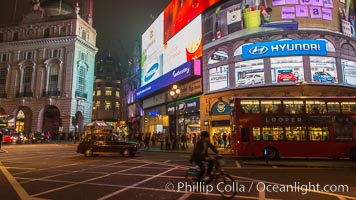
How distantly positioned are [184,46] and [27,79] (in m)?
41.0

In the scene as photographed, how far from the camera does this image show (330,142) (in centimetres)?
1692

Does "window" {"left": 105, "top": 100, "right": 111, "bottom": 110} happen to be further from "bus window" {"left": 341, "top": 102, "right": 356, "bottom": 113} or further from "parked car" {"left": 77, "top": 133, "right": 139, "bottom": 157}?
"bus window" {"left": 341, "top": 102, "right": 356, "bottom": 113}

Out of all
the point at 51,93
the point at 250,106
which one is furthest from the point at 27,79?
the point at 250,106

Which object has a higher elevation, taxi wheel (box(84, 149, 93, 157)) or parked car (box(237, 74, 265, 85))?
parked car (box(237, 74, 265, 85))

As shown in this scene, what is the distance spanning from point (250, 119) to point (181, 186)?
1002cm

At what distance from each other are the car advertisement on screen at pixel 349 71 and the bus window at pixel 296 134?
1303cm

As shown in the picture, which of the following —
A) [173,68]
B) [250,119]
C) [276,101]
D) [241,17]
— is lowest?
[250,119]

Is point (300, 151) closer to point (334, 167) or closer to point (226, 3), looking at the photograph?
point (334, 167)

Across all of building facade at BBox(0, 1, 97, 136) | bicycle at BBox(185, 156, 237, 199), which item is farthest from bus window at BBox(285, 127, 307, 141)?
building facade at BBox(0, 1, 97, 136)

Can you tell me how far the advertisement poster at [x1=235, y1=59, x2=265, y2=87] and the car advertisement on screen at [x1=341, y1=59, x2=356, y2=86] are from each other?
797 cm

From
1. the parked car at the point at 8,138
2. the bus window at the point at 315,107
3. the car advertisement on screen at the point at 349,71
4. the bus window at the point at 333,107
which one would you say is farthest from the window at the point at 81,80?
the bus window at the point at 333,107

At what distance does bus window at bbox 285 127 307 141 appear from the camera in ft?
56.3

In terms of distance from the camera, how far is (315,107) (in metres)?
17.2

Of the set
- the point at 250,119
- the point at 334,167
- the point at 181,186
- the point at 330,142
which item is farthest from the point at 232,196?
the point at 330,142
